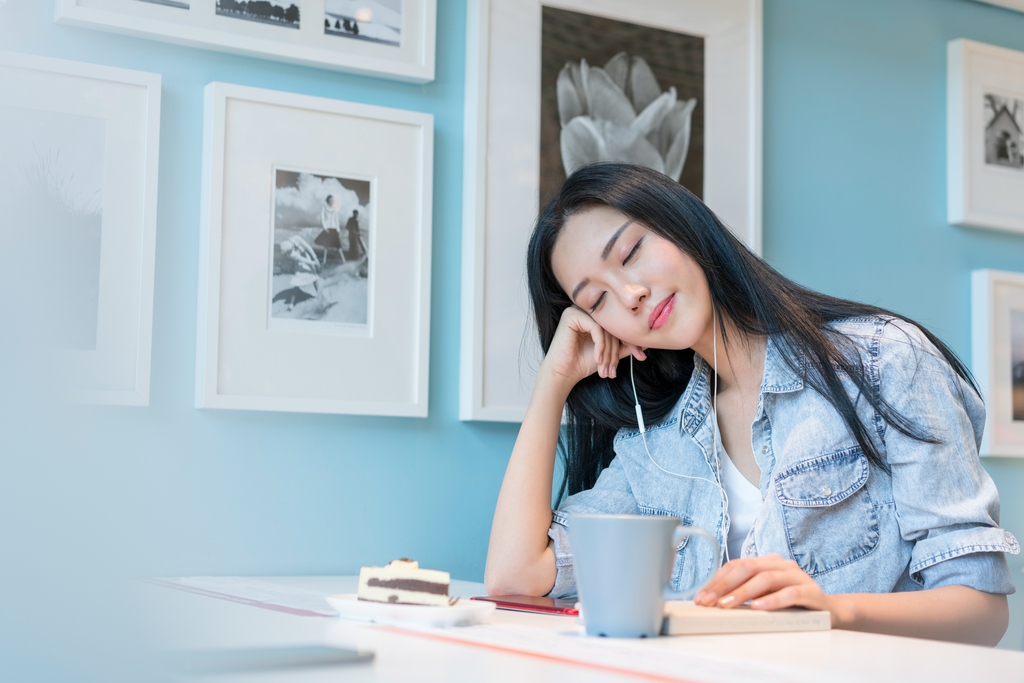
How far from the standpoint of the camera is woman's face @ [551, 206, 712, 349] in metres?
1.16

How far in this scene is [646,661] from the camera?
1.74 ft

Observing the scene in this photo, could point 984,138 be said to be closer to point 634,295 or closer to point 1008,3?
point 1008,3

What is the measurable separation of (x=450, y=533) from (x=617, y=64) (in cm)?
83

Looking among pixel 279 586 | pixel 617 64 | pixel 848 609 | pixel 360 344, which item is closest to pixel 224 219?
pixel 360 344

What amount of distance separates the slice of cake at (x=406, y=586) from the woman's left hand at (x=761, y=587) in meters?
0.19

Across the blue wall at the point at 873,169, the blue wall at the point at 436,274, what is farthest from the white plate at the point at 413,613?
the blue wall at the point at 873,169

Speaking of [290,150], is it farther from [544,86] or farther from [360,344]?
[544,86]

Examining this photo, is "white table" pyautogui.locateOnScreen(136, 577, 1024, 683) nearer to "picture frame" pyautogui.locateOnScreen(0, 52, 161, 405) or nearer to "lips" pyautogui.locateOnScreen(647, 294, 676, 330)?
"lips" pyautogui.locateOnScreen(647, 294, 676, 330)

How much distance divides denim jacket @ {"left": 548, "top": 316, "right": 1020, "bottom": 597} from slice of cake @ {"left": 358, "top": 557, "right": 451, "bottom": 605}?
1.51ft


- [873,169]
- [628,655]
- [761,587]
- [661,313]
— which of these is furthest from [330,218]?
[873,169]

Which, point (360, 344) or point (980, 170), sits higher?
point (980, 170)

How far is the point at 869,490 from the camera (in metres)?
1.07

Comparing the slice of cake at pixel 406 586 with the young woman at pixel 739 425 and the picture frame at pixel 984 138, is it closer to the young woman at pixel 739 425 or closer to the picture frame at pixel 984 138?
the young woman at pixel 739 425

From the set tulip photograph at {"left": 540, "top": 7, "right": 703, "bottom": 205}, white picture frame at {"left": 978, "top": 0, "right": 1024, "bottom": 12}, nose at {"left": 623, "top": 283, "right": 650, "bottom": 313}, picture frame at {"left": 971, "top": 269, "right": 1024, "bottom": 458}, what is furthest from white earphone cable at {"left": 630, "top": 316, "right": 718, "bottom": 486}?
white picture frame at {"left": 978, "top": 0, "right": 1024, "bottom": 12}
